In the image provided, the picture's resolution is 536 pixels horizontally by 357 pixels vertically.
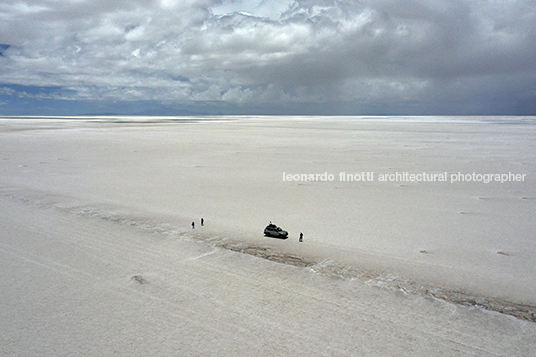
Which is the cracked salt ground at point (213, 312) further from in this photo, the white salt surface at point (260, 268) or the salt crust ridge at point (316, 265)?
the salt crust ridge at point (316, 265)

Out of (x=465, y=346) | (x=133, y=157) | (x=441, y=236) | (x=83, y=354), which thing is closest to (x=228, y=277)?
(x=83, y=354)

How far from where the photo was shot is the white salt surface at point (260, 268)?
610 cm

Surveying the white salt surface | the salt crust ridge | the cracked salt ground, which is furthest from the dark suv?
the cracked salt ground

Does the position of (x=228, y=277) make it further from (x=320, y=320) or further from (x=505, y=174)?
(x=505, y=174)

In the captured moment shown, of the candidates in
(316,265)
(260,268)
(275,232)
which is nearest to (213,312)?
(260,268)

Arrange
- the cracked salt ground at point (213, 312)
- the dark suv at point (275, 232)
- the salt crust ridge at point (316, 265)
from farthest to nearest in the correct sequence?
the dark suv at point (275, 232), the salt crust ridge at point (316, 265), the cracked salt ground at point (213, 312)

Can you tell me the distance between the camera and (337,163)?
2556 cm

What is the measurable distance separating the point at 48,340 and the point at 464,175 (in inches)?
828

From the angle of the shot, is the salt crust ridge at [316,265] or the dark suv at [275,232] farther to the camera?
the dark suv at [275,232]

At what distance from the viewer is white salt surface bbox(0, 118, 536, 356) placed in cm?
610

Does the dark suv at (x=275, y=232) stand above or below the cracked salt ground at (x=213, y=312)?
above

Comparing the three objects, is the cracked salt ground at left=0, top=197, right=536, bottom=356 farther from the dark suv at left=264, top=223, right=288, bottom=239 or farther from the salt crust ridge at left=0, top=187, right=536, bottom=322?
the dark suv at left=264, top=223, right=288, bottom=239

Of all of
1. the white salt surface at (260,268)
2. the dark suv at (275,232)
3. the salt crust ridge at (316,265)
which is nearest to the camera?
the white salt surface at (260,268)

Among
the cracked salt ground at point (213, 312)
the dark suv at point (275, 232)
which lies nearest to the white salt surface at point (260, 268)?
the cracked salt ground at point (213, 312)
